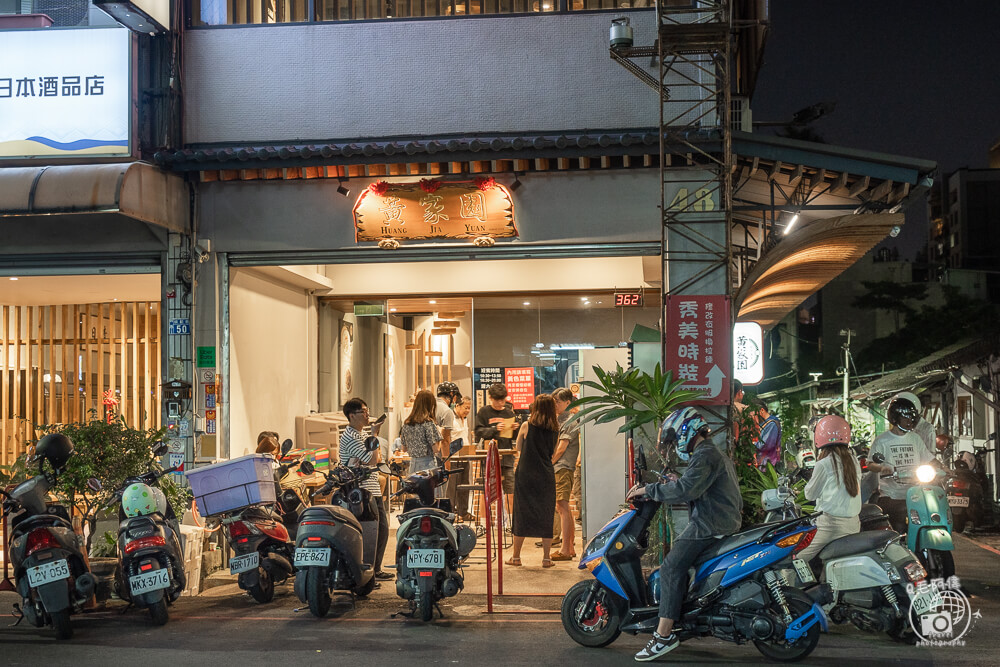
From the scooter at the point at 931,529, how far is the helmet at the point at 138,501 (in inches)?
249

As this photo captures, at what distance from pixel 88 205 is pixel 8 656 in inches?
185

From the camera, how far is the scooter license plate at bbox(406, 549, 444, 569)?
24.5ft

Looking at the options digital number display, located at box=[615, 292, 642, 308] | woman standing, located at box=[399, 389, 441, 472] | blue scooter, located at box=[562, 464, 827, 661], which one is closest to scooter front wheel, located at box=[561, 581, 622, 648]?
blue scooter, located at box=[562, 464, 827, 661]

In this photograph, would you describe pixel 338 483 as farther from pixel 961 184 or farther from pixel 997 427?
pixel 961 184

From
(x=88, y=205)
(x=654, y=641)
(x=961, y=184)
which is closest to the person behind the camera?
(x=654, y=641)

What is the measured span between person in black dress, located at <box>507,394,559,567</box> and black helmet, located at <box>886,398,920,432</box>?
3238 millimetres

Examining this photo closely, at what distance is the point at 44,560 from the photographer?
7031mm

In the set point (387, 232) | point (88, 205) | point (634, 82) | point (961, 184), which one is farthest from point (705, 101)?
point (961, 184)

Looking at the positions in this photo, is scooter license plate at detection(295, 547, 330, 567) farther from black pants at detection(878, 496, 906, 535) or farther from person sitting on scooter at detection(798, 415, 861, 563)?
black pants at detection(878, 496, 906, 535)

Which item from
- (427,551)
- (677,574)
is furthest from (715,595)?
(427,551)

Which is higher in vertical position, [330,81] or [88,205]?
[330,81]

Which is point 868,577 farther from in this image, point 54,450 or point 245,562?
point 54,450

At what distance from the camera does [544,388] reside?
14.5m

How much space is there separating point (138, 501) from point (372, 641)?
2.25 m
